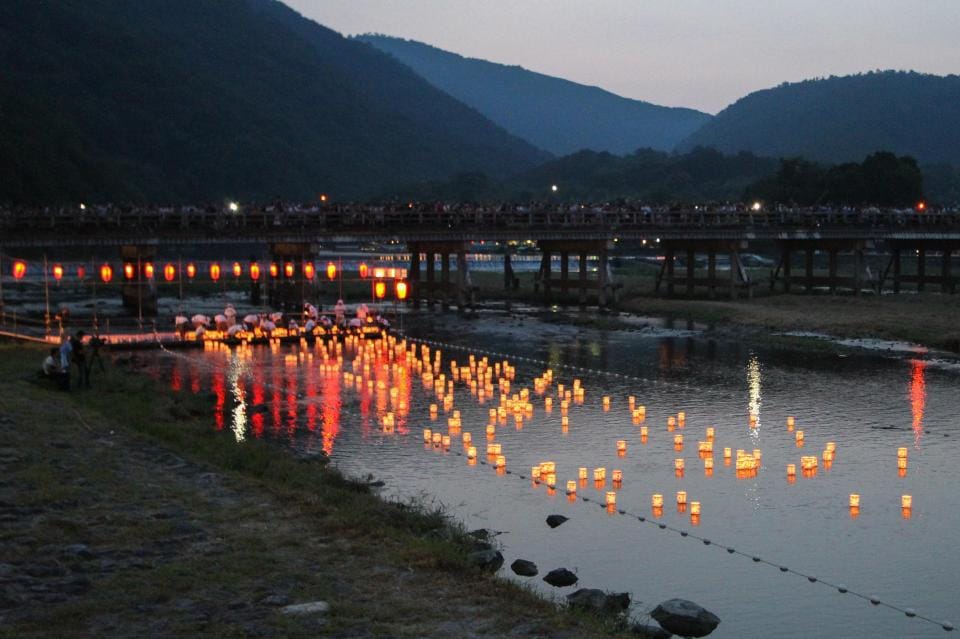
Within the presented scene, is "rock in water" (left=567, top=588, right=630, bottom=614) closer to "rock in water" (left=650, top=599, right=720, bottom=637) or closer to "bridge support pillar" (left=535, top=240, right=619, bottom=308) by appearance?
"rock in water" (left=650, top=599, right=720, bottom=637)

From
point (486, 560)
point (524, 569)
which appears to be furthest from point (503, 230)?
point (486, 560)

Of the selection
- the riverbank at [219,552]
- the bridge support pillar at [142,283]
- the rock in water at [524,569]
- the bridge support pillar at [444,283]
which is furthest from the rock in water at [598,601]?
the bridge support pillar at [444,283]

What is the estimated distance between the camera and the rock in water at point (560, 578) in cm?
1445

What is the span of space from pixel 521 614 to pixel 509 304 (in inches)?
2128

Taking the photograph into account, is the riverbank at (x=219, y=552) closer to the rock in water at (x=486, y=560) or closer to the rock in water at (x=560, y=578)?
the rock in water at (x=486, y=560)

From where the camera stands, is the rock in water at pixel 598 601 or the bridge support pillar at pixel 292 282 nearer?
the rock in water at pixel 598 601

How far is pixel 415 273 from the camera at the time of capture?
68875 mm

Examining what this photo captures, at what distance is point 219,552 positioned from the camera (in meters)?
13.5

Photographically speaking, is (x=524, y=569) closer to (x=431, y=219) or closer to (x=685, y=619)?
(x=685, y=619)

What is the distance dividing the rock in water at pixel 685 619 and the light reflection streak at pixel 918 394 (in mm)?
12621

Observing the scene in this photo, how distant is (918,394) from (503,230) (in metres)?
31.4

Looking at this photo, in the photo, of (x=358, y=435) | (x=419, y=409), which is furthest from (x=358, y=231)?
(x=358, y=435)

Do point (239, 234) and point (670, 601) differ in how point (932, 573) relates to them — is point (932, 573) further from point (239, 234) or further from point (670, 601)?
point (239, 234)

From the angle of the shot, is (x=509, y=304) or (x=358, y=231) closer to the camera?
(x=358, y=231)
